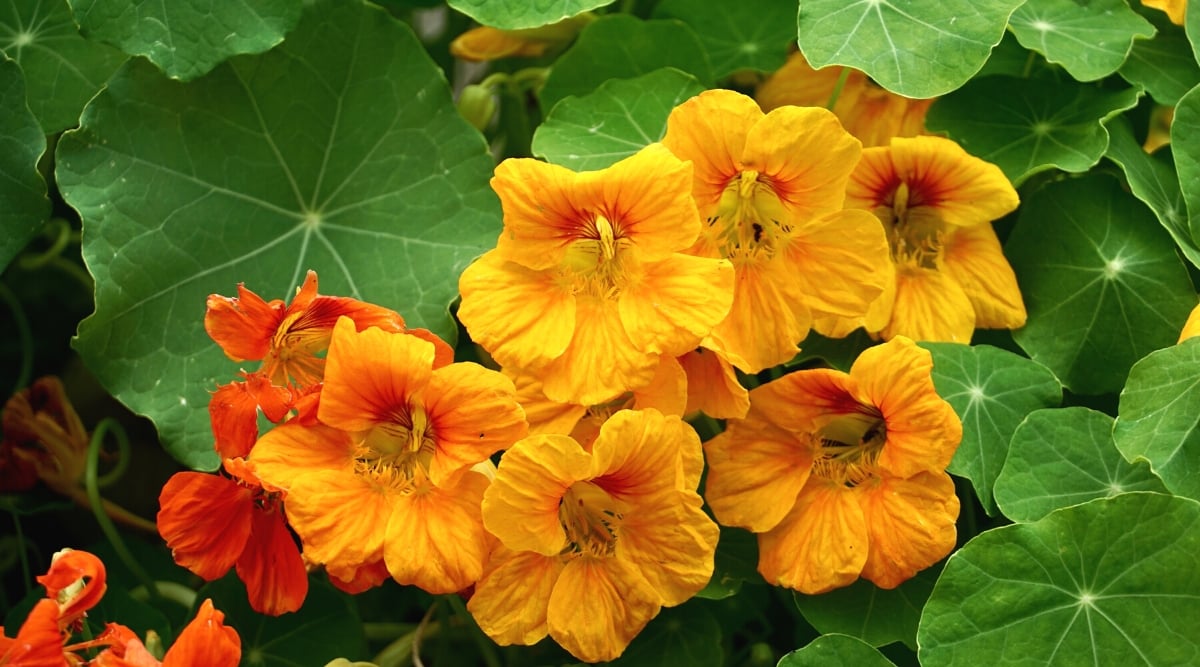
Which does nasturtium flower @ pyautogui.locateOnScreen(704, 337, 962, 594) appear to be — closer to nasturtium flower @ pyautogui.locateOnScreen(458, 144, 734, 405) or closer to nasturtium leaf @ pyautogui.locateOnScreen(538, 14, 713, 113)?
nasturtium flower @ pyautogui.locateOnScreen(458, 144, 734, 405)

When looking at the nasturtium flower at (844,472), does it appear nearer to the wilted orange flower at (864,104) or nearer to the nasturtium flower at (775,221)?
the nasturtium flower at (775,221)

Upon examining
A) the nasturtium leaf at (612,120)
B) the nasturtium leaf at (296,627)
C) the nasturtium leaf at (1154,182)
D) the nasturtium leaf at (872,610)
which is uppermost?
the nasturtium leaf at (612,120)

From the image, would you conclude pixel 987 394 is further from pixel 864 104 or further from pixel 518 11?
pixel 518 11

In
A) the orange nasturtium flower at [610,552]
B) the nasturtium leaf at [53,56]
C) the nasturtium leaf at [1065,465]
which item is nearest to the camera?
the orange nasturtium flower at [610,552]

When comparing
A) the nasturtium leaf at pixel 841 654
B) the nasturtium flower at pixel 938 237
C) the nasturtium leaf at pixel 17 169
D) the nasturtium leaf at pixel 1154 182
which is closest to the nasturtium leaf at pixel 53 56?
the nasturtium leaf at pixel 17 169

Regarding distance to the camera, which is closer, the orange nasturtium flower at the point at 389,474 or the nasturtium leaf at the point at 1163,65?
the orange nasturtium flower at the point at 389,474

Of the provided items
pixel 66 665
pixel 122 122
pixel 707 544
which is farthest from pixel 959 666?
pixel 122 122
